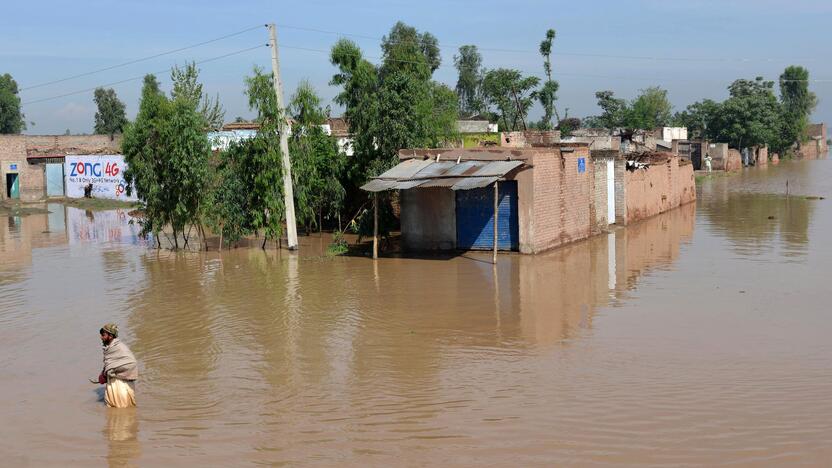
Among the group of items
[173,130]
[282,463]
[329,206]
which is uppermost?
[173,130]

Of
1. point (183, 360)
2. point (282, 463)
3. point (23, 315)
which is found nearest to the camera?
point (282, 463)

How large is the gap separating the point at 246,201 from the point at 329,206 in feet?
12.5

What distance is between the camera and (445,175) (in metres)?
18.2

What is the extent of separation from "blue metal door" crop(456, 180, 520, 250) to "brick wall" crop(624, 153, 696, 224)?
290 inches

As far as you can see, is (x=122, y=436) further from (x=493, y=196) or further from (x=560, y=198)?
(x=560, y=198)

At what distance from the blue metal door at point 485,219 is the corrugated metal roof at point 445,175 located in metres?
0.80

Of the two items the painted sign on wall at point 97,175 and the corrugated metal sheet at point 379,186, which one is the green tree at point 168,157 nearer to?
the corrugated metal sheet at point 379,186

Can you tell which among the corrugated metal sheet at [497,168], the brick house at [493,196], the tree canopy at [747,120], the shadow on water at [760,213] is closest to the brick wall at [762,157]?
the tree canopy at [747,120]

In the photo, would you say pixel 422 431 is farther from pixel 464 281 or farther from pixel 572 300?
pixel 464 281

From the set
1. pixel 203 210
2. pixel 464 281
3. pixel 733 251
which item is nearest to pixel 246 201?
pixel 203 210

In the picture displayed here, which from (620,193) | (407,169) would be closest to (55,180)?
(407,169)

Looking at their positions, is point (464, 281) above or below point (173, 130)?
below

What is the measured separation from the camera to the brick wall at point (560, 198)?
62.6ft

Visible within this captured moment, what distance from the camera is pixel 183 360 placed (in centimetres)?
1059
